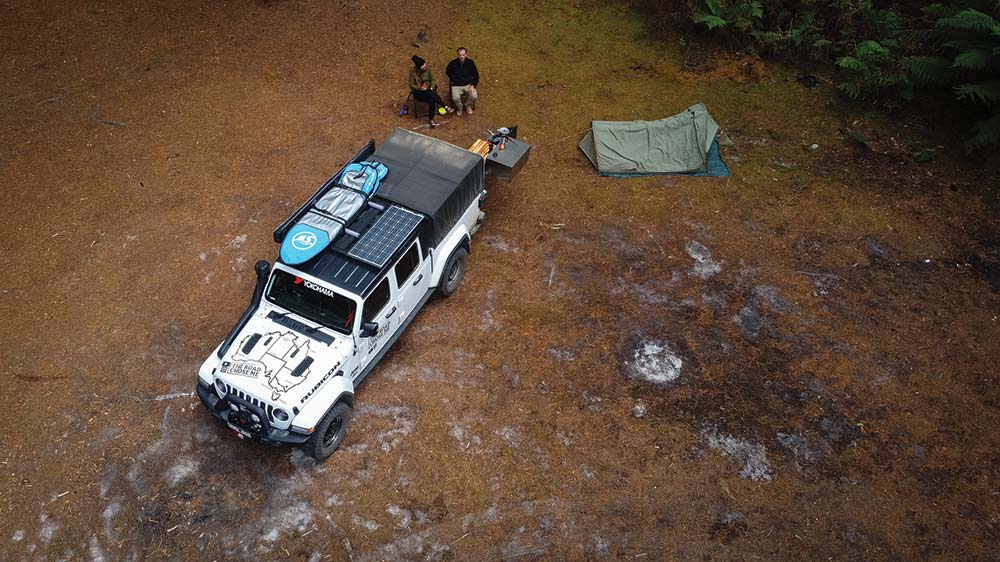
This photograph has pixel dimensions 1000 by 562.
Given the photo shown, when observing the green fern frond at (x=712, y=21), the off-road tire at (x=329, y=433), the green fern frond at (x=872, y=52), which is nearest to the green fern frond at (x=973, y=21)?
the green fern frond at (x=872, y=52)

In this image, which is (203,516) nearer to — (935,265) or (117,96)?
(117,96)

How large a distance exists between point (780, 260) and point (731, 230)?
3.38 feet

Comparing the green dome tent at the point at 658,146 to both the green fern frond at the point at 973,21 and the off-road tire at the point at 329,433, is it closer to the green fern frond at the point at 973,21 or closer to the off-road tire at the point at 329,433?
the green fern frond at the point at 973,21

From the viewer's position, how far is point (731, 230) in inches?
487

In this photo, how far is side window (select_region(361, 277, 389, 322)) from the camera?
357 inches

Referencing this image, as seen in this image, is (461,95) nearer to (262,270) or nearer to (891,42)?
(262,270)

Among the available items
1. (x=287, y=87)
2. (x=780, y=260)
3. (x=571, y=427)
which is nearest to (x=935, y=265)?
(x=780, y=260)

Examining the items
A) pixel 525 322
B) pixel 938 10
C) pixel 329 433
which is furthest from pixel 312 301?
pixel 938 10

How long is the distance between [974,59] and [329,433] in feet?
44.4

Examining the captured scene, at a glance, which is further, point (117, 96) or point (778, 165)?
point (117, 96)

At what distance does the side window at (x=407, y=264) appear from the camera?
949 centimetres

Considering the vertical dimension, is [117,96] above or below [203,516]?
above

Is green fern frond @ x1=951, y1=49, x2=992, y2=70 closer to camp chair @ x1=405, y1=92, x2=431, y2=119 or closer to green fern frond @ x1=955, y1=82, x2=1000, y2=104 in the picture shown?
green fern frond @ x1=955, y1=82, x2=1000, y2=104

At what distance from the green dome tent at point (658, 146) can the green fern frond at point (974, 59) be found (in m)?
4.59
